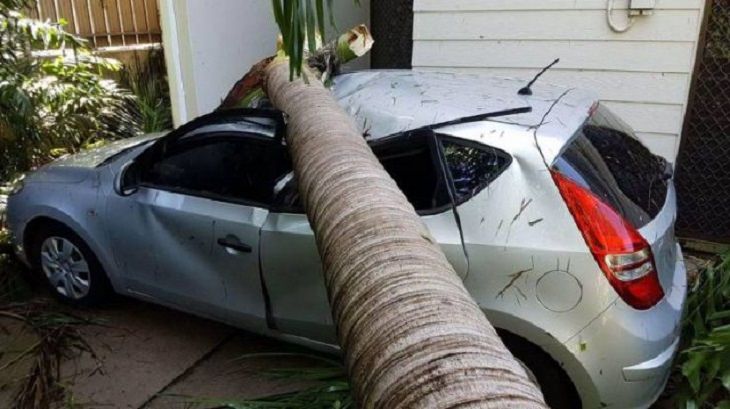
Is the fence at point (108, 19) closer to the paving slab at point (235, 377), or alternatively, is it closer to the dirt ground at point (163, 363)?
the dirt ground at point (163, 363)

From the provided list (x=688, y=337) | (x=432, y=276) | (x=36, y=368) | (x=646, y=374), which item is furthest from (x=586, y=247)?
(x=36, y=368)

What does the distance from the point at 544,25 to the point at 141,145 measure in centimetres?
320

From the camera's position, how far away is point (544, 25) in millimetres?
4504

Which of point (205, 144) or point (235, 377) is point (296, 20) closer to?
point (205, 144)

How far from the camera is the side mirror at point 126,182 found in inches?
133

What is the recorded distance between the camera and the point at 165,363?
11.2 feet

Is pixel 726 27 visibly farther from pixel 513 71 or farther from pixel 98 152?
pixel 98 152

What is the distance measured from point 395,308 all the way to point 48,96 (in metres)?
6.69

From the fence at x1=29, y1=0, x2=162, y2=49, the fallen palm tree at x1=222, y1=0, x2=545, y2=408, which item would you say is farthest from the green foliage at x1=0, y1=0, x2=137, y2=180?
the fallen palm tree at x1=222, y1=0, x2=545, y2=408

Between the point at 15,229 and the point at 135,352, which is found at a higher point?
the point at 15,229

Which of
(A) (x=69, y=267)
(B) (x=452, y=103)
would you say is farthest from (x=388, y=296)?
(A) (x=69, y=267)

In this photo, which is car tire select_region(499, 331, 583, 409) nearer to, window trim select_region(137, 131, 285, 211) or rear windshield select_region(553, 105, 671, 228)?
rear windshield select_region(553, 105, 671, 228)

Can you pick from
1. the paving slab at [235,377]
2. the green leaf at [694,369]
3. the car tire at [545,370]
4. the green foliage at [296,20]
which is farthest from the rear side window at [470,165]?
the paving slab at [235,377]

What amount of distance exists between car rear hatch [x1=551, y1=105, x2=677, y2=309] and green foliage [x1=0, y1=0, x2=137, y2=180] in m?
5.05
